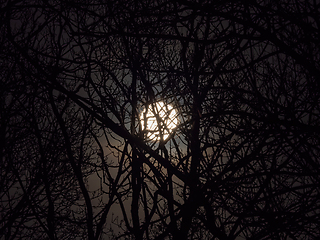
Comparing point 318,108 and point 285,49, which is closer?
point 285,49

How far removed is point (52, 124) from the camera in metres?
7.57

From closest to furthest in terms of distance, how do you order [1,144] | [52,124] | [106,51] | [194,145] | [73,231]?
[194,145] → [106,51] → [1,144] → [52,124] → [73,231]

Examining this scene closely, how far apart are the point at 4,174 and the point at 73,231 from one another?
9.34ft

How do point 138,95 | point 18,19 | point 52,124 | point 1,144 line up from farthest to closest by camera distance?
point 52,124
point 1,144
point 18,19
point 138,95

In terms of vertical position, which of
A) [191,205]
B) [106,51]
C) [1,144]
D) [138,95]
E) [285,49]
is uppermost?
[1,144]

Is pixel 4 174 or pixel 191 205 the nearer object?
pixel 191 205

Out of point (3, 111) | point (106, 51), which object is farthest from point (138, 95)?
point (3, 111)

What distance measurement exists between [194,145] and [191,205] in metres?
0.67

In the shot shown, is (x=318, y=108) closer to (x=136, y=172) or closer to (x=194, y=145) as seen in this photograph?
(x=194, y=145)

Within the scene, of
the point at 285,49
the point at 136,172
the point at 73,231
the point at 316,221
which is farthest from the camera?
the point at 73,231

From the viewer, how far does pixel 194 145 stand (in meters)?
2.84

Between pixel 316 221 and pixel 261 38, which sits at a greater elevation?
pixel 261 38

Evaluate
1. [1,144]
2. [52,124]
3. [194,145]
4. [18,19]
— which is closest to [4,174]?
[1,144]

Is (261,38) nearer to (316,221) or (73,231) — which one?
(316,221)
